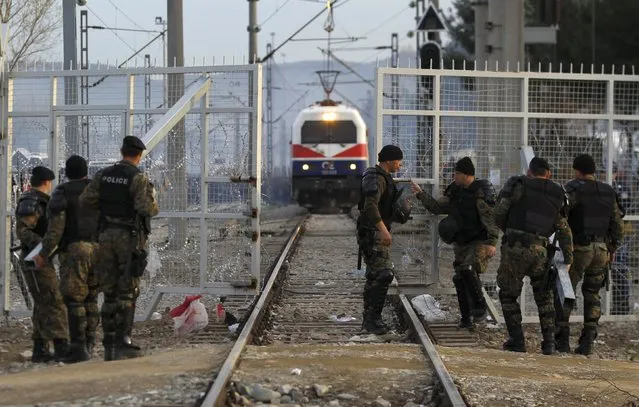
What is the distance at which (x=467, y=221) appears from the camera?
10273 millimetres

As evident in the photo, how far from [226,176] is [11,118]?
235 cm

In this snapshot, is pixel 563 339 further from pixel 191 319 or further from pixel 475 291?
pixel 191 319

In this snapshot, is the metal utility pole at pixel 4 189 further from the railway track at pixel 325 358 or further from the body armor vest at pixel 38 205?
the railway track at pixel 325 358

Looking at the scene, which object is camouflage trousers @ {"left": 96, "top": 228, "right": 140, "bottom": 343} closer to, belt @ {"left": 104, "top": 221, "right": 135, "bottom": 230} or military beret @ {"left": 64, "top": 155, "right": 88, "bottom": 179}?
belt @ {"left": 104, "top": 221, "right": 135, "bottom": 230}

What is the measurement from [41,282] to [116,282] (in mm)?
800

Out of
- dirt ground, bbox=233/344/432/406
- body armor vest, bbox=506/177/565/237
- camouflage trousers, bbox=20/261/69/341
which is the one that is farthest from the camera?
body armor vest, bbox=506/177/565/237

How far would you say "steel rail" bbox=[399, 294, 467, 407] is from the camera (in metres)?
6.56

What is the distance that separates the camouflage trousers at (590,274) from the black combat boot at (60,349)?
178 inches

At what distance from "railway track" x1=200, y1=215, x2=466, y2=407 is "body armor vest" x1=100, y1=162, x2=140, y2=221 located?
143 cm

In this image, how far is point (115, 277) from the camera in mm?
8508

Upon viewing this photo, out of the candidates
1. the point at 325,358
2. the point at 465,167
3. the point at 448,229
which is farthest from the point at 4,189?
the point at 465,167

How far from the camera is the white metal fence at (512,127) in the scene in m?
10.8

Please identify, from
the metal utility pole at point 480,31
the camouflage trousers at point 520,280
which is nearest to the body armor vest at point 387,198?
the camouflage trousers at point 520,280

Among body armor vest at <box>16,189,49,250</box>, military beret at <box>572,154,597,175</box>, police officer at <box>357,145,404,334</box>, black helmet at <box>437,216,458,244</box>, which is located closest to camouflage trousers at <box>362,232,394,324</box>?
police officer at <box>357,145,404,334</box>
